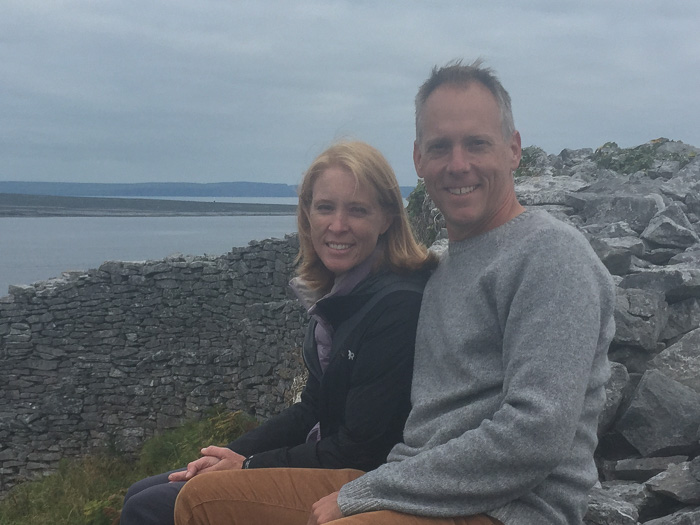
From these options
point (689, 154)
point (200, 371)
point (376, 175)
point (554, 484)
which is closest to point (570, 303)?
point (554, 484)

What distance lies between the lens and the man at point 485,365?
195cm

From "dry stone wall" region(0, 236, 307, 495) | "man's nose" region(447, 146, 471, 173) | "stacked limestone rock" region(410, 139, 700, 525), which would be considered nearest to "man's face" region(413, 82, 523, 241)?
"man's nose" region(447, 146, 471, 173)

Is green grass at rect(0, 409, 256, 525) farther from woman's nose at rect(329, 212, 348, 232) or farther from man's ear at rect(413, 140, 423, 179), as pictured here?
man's ear at rect(413, 140, 423, 179)

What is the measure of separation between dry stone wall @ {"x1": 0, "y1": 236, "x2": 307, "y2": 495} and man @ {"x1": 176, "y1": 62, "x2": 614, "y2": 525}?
328 inches

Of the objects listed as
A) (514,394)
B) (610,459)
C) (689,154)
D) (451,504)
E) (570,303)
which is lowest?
(610,459)

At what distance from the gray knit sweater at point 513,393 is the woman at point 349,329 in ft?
0.77

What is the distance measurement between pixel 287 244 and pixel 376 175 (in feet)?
25.0

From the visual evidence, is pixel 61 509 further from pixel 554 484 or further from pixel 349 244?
pixel 554 484

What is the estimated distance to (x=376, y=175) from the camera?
2.77 metres

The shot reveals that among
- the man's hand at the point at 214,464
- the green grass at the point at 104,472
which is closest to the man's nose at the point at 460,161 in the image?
the man's hand at the point at 214,464

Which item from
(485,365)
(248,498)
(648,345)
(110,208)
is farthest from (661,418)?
(110,208)

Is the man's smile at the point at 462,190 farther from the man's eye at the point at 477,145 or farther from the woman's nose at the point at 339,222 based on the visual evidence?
the woman's nose at the point at 339,222

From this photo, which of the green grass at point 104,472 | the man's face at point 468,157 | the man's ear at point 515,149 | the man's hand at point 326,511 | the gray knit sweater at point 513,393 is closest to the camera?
the gray knit sweater at point 513,393

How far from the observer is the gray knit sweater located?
1.94 metres
